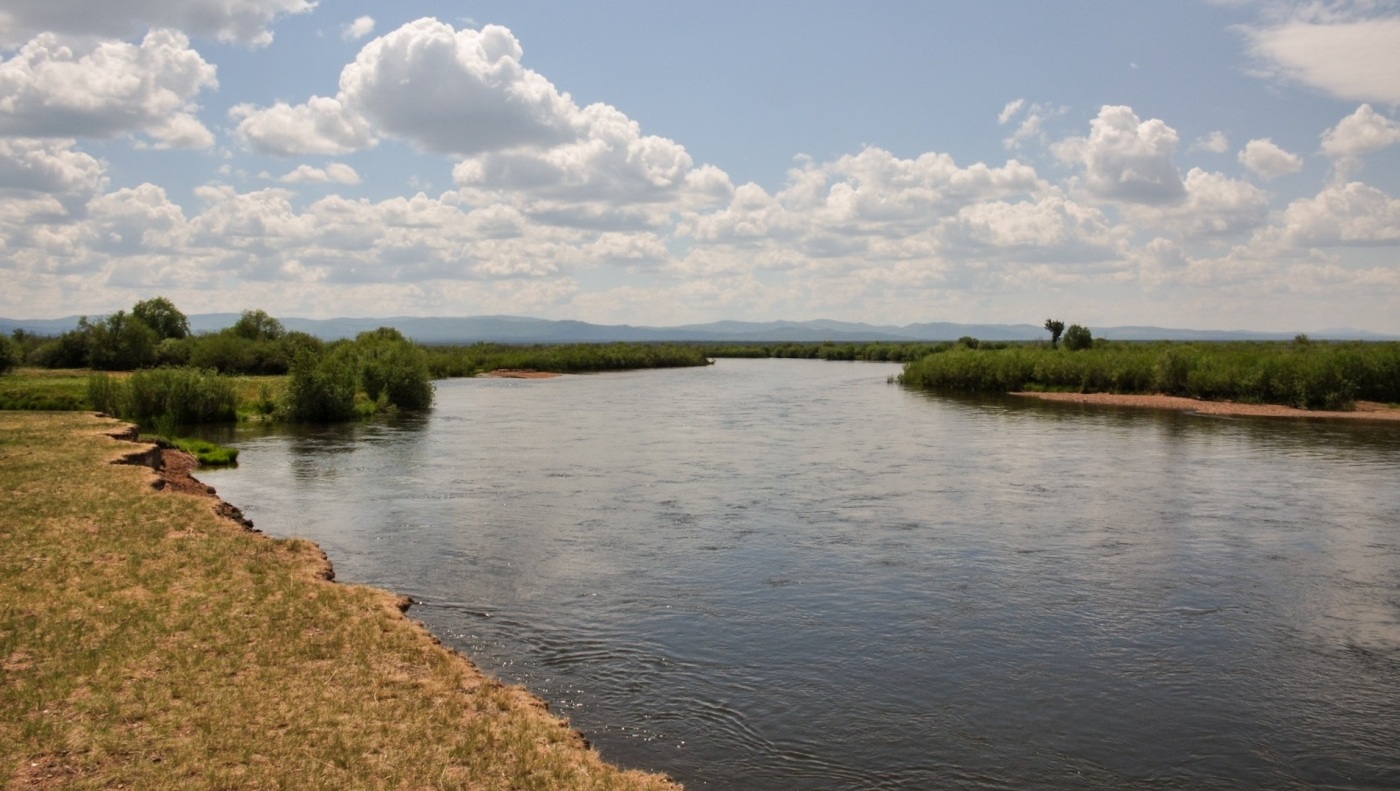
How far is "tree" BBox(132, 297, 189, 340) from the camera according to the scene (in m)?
97.7

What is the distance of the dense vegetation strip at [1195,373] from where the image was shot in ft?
191

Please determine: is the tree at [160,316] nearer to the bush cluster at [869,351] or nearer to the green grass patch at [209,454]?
the green grass patch at [209,454]

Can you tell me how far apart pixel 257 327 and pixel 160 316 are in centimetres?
921

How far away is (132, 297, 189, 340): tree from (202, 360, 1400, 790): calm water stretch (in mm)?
69528

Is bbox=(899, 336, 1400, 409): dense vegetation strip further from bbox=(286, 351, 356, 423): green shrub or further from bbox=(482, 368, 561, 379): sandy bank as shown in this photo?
bbox=(286, 351, 356, 423): green shrub

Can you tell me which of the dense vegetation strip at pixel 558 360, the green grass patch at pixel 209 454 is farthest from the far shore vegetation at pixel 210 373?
the green grass patch at pixel 209 454

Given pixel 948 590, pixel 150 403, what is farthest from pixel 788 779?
pixel 150 403

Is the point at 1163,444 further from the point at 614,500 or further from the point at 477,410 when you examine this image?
the point at 477,410

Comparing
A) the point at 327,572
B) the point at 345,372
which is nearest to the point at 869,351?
the point at 345,372

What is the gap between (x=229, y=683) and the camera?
10688mm

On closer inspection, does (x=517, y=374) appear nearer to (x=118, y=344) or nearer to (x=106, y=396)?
(x=118, y=344)

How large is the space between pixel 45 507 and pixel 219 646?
381 inches

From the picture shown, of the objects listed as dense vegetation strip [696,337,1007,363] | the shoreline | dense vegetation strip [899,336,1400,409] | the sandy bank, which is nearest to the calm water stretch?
the shoreline

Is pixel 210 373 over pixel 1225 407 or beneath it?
over
